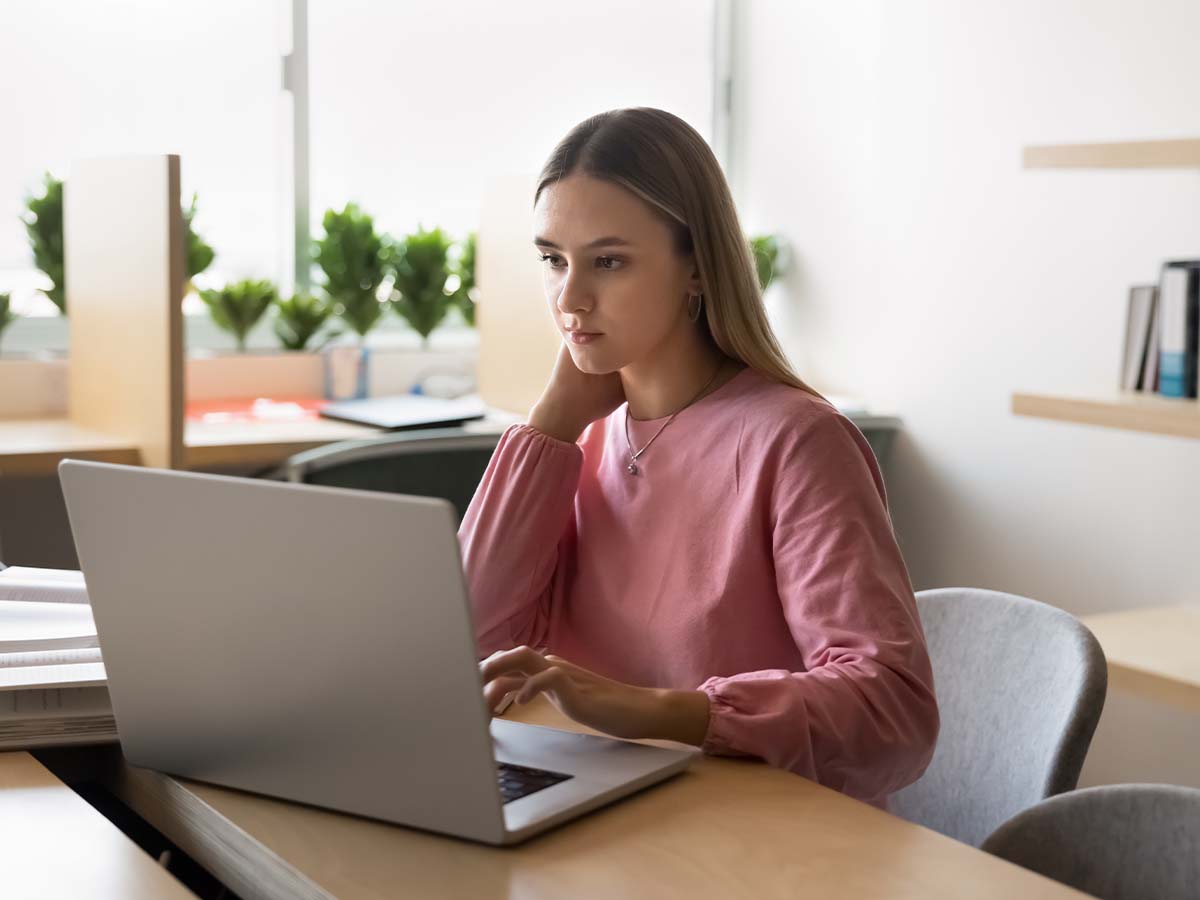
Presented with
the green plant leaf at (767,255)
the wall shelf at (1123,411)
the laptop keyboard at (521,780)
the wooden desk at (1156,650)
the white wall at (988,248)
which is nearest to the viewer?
the laptop keyboard at (521,780)

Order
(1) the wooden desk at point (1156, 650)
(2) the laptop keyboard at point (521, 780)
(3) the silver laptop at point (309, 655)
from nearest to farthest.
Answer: (3) the silver laptop at point (309, 655)
(2) the laptop keyboard at point (521, 780)
(1) the wooden desk at point (1156, 650)

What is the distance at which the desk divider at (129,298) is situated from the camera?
2.26 meters

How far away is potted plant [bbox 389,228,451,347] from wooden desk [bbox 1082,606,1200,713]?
1537mm

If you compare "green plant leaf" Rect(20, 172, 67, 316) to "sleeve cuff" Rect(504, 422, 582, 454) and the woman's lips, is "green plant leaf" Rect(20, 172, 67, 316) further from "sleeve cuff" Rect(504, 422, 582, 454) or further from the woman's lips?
the woman's lips

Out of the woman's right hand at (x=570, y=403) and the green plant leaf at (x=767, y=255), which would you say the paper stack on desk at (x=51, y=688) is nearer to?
the woman's right hand at (x=570, y=403)

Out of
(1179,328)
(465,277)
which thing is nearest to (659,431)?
(1179,328)

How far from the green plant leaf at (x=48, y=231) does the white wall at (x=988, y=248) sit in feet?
5.56

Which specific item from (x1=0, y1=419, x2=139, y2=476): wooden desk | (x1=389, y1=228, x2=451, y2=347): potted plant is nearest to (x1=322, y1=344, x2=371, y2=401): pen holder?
(x1=389, y1=228, x2=451, y2=347): potted plant

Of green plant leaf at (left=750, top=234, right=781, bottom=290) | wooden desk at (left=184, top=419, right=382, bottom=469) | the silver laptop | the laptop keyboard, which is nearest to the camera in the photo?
the silver laptop

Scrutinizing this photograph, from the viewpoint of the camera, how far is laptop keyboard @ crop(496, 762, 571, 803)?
973mm

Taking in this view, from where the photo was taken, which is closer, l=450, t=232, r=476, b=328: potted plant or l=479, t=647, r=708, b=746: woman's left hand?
l=479, t=647, r=708, b=746: woman's left hand

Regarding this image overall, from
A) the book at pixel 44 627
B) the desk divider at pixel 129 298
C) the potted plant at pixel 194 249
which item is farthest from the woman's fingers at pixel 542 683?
the potted plant at pixel 194 249

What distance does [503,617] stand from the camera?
4.70ft

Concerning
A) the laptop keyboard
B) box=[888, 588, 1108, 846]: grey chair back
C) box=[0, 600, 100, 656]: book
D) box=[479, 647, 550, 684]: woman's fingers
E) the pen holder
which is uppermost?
the pen holder
